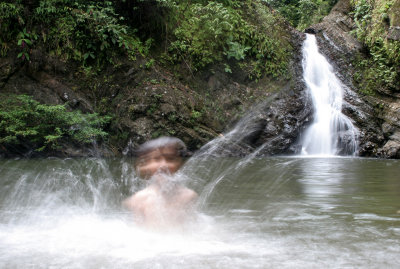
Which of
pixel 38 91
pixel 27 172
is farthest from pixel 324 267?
pixel 38 91

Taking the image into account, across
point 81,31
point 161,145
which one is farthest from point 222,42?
point 161,145

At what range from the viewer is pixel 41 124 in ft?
28.2

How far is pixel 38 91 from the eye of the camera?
940cm

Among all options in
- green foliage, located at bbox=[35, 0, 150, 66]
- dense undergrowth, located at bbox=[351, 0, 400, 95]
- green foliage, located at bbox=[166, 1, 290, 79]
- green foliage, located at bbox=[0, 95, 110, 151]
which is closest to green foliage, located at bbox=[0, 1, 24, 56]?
green foliage, located at bbox=[35, 0, 150, 66]

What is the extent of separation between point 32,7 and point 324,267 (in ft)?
34.7

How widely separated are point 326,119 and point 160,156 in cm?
896

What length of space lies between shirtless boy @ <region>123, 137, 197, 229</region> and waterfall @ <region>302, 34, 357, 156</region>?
7.73 metres

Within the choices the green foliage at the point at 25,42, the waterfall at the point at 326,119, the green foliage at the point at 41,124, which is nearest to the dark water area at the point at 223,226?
the green foliage at the point at 41,124

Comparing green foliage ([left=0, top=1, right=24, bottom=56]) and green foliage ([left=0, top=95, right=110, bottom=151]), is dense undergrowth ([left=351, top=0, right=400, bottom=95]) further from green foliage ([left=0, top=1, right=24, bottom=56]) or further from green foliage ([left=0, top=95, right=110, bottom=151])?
green foliage ([left=0, top=1, right=24, bottom=56])

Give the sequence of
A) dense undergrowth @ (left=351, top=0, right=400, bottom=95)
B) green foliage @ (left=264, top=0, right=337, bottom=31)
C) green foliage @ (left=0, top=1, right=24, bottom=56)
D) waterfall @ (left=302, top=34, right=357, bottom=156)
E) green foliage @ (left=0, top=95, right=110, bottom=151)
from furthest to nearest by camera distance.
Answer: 1. green foliage @ (left=264, top=0, right=337, bottom=31)
2. dense undergrowth @ (left=351, top=0, right=400, bottom=95)
3. waterfall @ (left=302, top=34, right=357, bottom=156)
4. green foliage @ (left=0, top=1, right=24, bottom=56)
5. green foliage @ (left=0, top=95, right=110, bottom=151)

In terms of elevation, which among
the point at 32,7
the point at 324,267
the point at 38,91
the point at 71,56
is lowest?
the point at 324,267

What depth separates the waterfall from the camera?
10.2 metres

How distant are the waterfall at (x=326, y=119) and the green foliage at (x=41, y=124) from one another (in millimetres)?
6451

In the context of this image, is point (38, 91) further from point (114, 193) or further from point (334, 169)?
point (334, 169)
